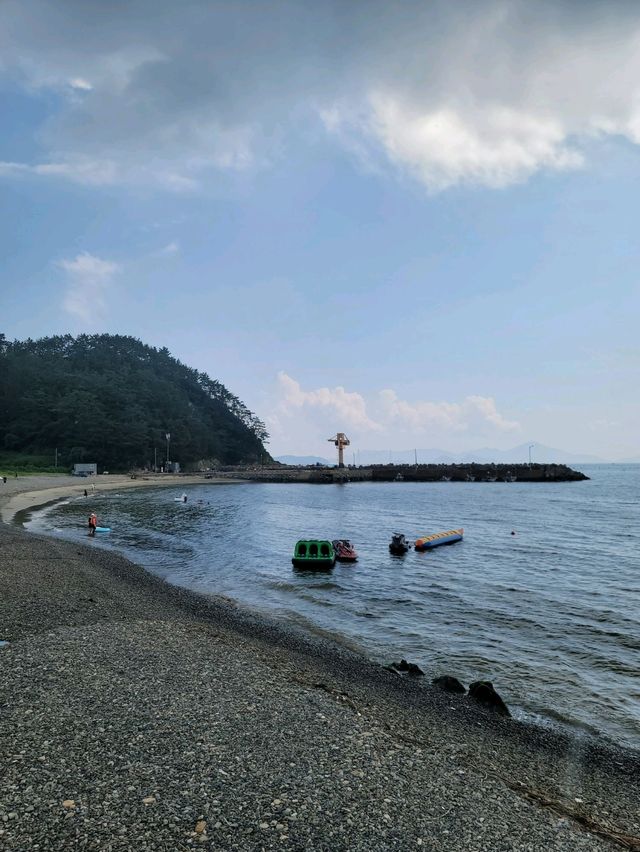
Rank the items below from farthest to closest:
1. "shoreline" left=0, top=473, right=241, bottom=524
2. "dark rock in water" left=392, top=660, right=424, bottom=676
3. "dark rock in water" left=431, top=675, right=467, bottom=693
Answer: "shoreline" left=0, top=473, right=241, bottom=524, "dark rock in water" left=392, top=660, right=424, bottom=676, "dark rock in water" left=431, top=675, right=467, bottom=693

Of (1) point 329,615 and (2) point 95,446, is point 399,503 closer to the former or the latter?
(1) point 329,615

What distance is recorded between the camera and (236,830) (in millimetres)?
5656

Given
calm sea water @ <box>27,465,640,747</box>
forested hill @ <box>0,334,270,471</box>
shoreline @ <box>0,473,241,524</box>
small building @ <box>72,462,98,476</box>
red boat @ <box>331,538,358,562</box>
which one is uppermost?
forested hill @ <box>0,334,270,471</box>

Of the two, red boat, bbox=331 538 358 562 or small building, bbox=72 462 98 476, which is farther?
small building, bbox=72 462 98 476

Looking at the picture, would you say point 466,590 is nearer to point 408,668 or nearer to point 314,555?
point 314,555

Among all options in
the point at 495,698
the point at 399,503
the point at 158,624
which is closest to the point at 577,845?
the point at 495,698

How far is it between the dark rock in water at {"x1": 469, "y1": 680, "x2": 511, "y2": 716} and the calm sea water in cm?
64

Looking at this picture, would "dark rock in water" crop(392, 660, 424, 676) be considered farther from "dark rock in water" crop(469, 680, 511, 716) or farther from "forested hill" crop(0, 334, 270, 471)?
"forested hill" crop(0, 334, 270, 471)

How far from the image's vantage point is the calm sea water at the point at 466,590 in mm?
14570

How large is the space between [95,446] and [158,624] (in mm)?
124286

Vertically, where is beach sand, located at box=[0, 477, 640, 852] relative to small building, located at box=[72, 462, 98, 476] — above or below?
below

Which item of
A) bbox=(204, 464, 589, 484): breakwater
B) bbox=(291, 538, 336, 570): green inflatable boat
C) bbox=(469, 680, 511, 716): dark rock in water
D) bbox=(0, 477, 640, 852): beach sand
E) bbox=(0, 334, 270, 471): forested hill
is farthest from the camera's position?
bbox=(204, 464, 589, 484): breakwater

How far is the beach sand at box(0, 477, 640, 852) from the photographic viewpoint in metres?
5.80

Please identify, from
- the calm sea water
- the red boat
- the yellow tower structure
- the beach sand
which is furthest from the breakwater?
the beach sand
